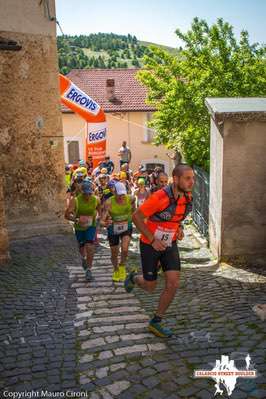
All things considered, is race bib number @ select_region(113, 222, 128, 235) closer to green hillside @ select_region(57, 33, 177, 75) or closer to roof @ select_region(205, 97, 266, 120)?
roof @ select_region(205, 97, 266, 120)

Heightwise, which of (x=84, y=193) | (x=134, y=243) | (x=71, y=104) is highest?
(x=71, y=104)

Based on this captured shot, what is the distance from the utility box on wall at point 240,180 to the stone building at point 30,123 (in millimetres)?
4657

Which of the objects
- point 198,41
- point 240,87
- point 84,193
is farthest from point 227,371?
point 198,41

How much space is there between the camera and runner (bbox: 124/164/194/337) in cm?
468

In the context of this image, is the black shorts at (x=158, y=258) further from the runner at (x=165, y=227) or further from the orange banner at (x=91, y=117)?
the orange banner at (x=91, y=117)

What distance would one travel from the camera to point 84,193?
23.8 feet

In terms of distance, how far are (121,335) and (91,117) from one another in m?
11.6

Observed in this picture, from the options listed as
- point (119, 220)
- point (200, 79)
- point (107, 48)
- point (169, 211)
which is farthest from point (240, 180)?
point (107, 48)

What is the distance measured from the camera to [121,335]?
15.7 feet

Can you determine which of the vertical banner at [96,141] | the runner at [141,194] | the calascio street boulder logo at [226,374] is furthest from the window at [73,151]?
the calascio street boulder logo at [226,374]

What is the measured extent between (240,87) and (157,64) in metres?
3.93

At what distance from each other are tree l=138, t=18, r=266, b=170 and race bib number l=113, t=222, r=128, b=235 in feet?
33.3

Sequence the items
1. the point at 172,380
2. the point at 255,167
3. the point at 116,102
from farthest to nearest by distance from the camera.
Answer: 1. the point at 116,102
2. the point at 255,167
3. the point at 172,380

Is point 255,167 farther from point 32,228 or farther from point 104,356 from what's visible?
point 32,228
